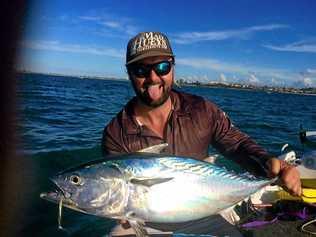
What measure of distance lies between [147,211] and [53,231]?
3.89 m

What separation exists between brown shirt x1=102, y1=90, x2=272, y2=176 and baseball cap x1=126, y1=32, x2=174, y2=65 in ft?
2.09

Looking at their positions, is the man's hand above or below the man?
below

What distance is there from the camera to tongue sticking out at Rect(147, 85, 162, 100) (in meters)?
4.13

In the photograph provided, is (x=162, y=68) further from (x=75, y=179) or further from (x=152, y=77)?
(x=75, y=179)

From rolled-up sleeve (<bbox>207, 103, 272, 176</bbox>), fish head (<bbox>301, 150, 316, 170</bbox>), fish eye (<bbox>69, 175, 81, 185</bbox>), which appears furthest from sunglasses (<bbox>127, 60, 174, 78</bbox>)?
fish head (<bbox>301, 150, 316, 170</bbox>)

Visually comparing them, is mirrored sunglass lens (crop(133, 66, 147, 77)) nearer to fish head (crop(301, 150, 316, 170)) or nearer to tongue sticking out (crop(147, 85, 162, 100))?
tongue sticking out (crop(147, 85, 162, 100))

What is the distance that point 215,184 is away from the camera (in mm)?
3186

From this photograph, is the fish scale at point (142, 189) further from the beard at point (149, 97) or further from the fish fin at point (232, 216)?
the fish fin at point (232, 216)

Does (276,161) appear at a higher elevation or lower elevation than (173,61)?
lower

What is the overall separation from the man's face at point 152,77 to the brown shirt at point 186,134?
0.33 m

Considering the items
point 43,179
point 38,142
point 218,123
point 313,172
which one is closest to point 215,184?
point 218,123

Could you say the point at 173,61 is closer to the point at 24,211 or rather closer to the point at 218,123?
the point at 218,123

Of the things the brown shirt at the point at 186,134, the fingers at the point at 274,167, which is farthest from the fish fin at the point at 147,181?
the brown shirt at the point at 186,134

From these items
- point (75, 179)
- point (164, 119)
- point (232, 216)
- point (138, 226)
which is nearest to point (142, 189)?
point (138, 226)
